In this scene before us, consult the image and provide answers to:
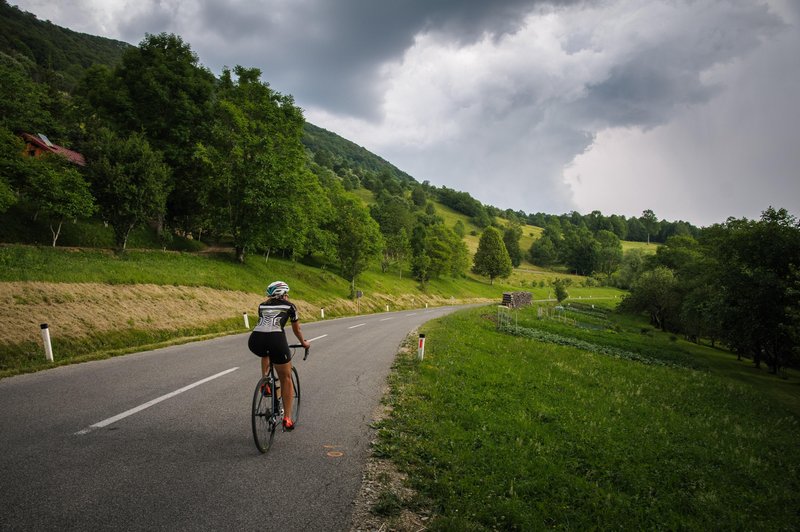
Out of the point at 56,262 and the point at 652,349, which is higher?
the point at 56,262

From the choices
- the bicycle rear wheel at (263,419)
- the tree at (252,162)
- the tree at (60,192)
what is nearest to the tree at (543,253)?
the tree at (252,162)

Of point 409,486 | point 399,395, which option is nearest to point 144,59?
point 399,395

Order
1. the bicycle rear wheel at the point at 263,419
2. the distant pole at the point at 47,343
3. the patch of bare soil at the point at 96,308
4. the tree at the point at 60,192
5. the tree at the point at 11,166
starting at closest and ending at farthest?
1. the bicycle rear wheel at the point at 263,419
2. the distant pole at the point at 47,343
3. the patch of bare soil at the point at 96,308
4. the tree at the point at 60,192
5. the tree at the point at 11,166

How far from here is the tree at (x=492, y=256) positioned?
299ft

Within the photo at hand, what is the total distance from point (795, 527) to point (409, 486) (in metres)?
6.17

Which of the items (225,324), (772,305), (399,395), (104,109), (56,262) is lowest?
(225,324)

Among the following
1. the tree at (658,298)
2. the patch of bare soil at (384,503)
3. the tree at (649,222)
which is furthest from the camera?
the tree at (649,222)

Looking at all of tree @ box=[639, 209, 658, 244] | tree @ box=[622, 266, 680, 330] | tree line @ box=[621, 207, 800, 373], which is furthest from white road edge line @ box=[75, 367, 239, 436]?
tree @ box=[639, 209, 658, 244]

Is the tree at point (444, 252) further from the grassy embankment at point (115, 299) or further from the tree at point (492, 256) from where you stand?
the grassy embankment at point (115, 299)

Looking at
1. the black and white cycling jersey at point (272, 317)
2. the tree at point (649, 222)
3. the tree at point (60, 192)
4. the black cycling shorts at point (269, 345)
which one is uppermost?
the tree at point (649, 222)

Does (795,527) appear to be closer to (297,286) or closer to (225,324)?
(225,324)

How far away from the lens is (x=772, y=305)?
2509 centimetres

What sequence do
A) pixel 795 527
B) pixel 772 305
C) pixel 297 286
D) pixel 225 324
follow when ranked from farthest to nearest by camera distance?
pixel 297 286, pixel 772 305, pixel 225 324, pixel 795 527

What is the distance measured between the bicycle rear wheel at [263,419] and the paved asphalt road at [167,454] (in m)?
0.20
